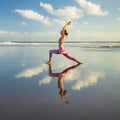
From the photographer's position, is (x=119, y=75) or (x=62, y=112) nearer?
(x=62, y=112)

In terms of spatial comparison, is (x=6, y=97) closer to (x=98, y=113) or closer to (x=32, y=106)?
(x=32, y=106)

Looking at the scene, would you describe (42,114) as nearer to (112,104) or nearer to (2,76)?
(112,104)

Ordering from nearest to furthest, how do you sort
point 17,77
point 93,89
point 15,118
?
point 15,118
point 93,89
point 17,77

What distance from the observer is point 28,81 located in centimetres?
812

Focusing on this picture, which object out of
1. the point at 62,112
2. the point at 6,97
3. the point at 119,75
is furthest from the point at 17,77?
the point at 62,112

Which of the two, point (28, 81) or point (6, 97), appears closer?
point (6, 97)

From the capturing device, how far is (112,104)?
17.9 ft

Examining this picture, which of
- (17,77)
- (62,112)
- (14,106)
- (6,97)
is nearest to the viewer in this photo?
(62,112)

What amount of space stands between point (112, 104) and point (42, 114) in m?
1.54

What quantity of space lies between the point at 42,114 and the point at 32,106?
0.56 meters

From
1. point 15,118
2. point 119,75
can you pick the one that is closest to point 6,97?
point 15,118

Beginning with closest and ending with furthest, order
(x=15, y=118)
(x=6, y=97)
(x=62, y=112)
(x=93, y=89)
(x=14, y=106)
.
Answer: (x=15, y=118), (x=62, y=112), (x=14, y=106), (x=6, y=97), (x=93, y=89)

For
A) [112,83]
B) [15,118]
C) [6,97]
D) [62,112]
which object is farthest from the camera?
[112,83]

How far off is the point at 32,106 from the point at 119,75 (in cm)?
469
